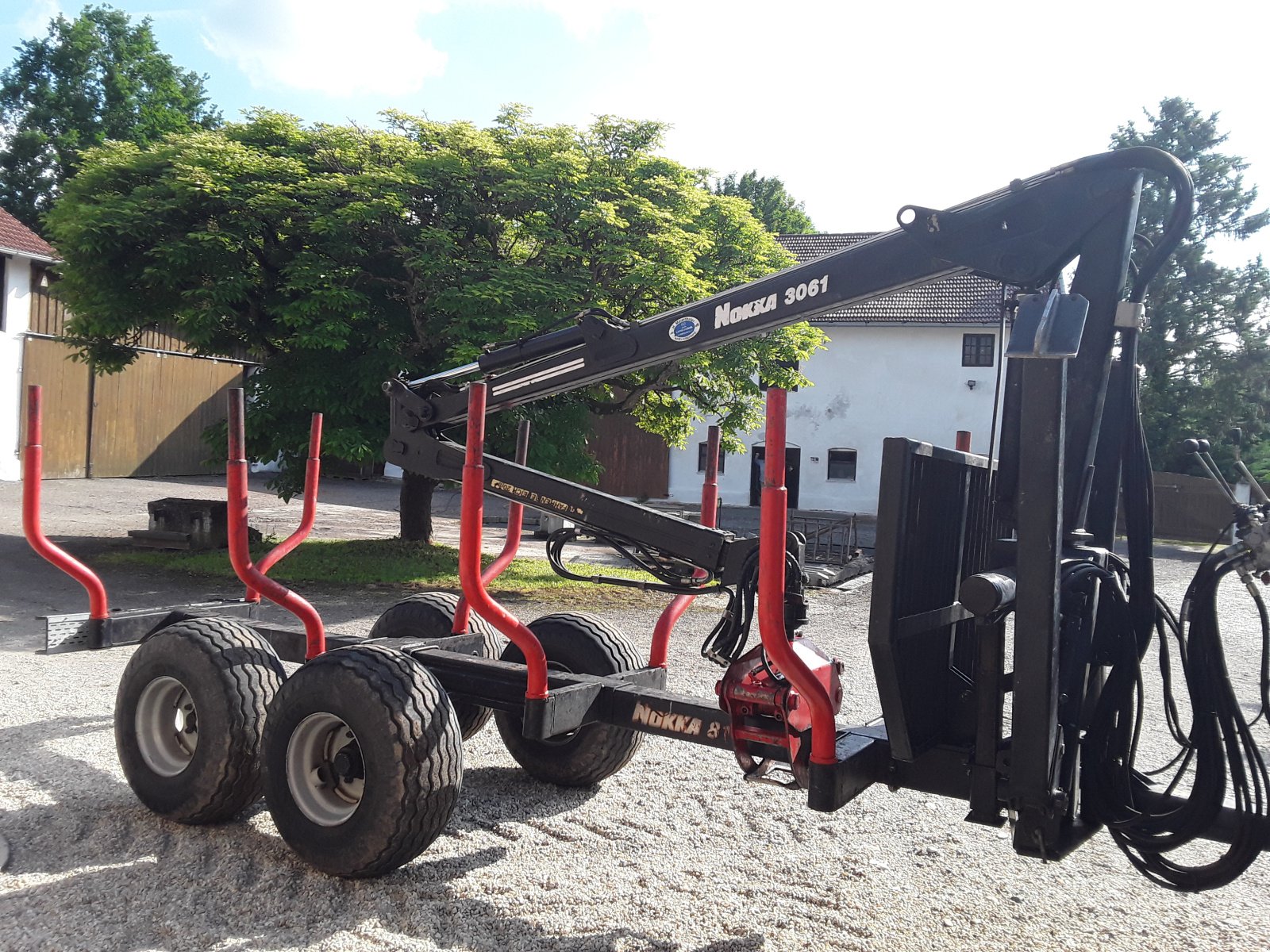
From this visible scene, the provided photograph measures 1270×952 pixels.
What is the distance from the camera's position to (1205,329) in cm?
3522

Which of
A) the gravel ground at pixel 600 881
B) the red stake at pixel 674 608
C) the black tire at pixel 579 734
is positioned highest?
the red stake at pixel 674 608

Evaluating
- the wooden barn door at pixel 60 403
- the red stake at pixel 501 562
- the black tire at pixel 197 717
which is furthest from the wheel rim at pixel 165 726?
the wooden barn door at pixel 60 403

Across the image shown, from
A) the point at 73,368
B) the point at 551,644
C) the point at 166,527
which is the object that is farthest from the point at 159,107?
the point at 551,644

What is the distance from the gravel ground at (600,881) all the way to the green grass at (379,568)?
24.5ft

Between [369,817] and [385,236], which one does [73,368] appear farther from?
[369,817]

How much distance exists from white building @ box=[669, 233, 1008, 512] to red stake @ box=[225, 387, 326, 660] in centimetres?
2475

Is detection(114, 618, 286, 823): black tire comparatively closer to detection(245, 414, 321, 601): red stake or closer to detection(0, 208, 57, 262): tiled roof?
detection(245, 414, 321, 601): red stake

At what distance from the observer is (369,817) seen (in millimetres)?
4191

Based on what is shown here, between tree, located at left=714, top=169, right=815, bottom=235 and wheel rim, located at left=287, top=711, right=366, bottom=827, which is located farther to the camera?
tree, located at left=714, top=169, right=815, bottom=235

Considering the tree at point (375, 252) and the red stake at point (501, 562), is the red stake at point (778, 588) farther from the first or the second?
the tree at point (375, 252)

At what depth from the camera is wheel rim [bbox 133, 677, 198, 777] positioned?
16.5 feet

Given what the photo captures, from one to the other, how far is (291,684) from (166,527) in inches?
467

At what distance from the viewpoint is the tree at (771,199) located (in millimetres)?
51844

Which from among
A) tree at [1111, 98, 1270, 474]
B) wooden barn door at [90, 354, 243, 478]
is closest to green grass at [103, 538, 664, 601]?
wooden barn door at [90, 354, 243, 478]
